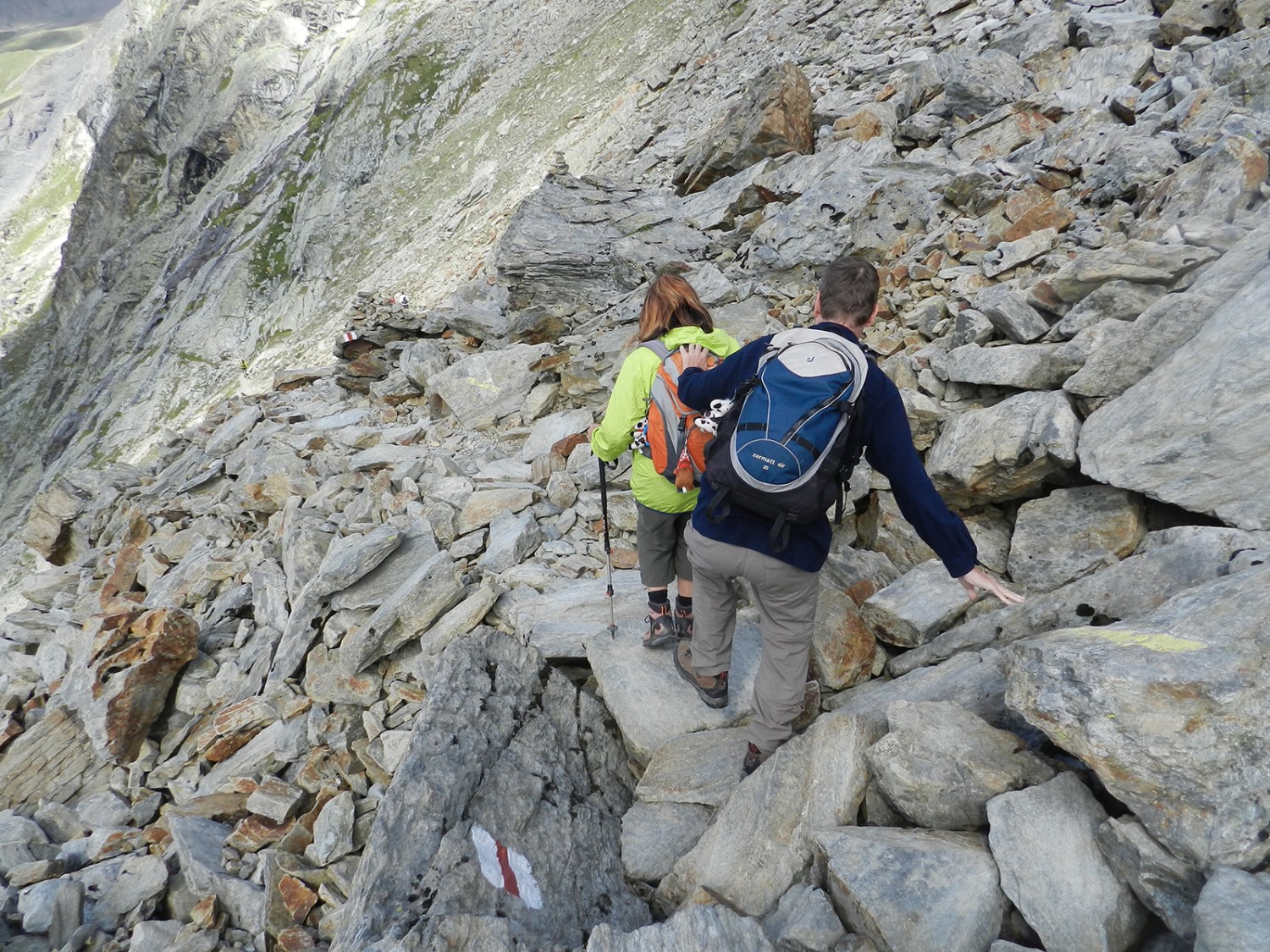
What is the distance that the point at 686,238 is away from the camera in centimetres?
1359

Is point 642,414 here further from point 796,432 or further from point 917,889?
point 917,889

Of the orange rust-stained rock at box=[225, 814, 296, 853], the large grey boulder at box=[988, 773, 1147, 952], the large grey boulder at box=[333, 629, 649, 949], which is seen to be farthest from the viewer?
the orange rust-stained rock at box=[225, 814, 296, 853]

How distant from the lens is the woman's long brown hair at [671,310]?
14.6 ft

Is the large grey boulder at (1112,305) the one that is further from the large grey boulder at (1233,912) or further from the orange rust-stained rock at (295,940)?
the orange rust-stained rock at (295,940)

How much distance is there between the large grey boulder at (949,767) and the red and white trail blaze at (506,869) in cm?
216

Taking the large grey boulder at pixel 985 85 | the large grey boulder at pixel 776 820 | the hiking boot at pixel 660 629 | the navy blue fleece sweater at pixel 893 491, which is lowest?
the large grey boulder at pixel 985 85

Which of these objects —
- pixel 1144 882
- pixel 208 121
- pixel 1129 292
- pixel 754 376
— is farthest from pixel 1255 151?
pixel 208 121

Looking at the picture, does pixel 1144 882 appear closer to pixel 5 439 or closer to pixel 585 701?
pixel 585 701

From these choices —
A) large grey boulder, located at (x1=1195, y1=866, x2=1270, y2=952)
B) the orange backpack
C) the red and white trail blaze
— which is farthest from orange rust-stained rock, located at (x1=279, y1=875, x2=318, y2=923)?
large grey boulder, located at (x1=1195, y1=866, x2=1270, y2=952)

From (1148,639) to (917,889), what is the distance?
1.53 meters

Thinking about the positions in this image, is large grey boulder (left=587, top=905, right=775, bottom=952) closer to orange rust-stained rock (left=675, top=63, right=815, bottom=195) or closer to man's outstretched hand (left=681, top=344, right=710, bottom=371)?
man's outstretched hand (left=681, top=344, right=710, bottom=371)

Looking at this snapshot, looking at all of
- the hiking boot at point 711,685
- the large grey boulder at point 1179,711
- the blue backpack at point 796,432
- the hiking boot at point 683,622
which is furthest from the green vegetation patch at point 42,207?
the large grey boulder at point 1179,711

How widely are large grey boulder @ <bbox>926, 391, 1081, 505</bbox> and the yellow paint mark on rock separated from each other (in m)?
2.36

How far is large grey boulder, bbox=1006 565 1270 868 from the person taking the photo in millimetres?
2299
